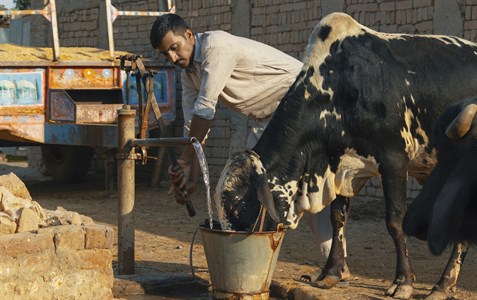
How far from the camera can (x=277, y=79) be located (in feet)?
22.8

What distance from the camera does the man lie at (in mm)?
6414

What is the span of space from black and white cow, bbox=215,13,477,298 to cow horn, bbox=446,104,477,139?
8.35 feet

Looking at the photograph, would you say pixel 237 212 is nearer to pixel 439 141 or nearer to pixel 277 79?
pixel 277 79

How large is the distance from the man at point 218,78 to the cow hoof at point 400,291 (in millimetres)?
715

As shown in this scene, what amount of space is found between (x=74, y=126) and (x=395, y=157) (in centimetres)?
610

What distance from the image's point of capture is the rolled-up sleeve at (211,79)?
6.38m

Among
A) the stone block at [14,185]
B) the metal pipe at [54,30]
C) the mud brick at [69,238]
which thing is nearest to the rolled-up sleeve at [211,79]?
the mud brick at [69,238]

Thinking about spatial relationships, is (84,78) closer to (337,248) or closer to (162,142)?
(162,142)

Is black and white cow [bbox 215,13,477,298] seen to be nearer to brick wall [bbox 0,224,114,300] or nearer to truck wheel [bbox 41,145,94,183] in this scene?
brick wall [bbox 0,224,114,300]

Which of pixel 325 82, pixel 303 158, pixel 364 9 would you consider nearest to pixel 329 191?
pixel 303 158

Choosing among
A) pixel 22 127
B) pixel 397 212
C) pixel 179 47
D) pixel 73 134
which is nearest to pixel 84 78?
pixel 73 134

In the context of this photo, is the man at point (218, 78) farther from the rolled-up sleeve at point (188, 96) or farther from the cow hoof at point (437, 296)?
the cow hoof at point (437, 296)

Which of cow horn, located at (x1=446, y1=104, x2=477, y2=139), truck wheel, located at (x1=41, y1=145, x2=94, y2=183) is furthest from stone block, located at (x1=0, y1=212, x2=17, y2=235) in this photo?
truck wheel, located at (x1=41, y1=145, x2=94, y2=183)

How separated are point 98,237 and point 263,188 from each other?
1019 mm
